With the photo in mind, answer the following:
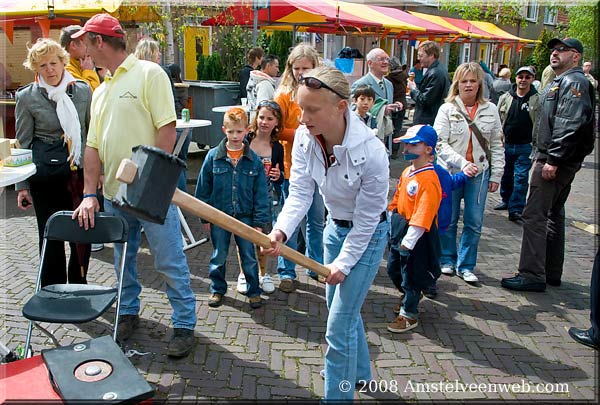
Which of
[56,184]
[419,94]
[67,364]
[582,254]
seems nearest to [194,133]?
[419,94]

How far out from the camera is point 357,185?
2580mm

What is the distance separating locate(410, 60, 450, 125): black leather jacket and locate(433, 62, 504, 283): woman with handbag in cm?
211

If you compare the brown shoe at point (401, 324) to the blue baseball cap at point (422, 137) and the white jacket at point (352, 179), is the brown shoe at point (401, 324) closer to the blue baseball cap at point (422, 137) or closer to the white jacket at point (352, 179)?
the blue baseball cap at point (422, 137)

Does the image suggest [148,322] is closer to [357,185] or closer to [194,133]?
[357,185]

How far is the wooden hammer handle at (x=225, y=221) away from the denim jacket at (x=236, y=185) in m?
1.56

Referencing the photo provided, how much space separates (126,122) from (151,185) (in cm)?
108

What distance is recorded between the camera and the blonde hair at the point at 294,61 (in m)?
4.32

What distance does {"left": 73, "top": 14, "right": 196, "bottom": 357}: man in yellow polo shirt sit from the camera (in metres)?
3.21

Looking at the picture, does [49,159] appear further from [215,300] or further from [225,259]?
[215,300]

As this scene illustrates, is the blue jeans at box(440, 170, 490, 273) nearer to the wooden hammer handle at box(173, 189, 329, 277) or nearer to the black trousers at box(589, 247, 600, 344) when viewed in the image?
the black trousers at box(589, 247, 600, 344)

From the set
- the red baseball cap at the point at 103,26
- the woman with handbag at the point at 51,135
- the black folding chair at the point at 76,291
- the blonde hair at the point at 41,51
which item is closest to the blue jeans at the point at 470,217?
the black folding chair at the point at 76,291

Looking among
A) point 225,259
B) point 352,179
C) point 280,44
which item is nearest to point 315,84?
point 352,179

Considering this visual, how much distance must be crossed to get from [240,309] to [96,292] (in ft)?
4.42

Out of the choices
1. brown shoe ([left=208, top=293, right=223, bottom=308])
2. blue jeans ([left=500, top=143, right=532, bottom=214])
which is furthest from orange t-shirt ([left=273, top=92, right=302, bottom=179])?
blue jeans ([left=500, top=143, right=532, bottom=214])
